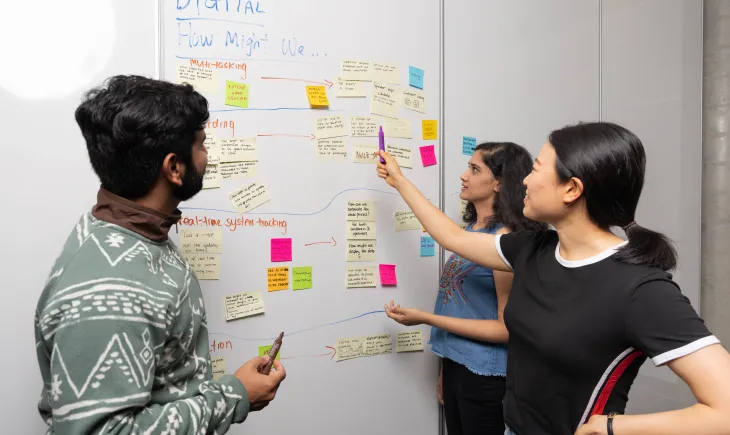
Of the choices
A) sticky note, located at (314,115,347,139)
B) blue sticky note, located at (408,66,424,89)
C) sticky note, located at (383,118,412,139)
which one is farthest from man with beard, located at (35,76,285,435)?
blue sticky note, located at (408,66,424,89)

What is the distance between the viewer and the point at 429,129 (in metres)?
1.94

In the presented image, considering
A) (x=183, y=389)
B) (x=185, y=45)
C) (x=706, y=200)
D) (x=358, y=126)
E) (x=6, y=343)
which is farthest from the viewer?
(x=706, y=200)

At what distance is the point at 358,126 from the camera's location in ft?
5.86

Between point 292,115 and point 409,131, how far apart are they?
1.54 ft

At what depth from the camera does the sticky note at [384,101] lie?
5.95 feet

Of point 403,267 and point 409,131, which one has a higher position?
point 409,131

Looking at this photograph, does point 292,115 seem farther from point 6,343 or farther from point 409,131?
point 6,343

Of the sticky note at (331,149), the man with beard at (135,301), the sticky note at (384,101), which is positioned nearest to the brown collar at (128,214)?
the man with beard at (135,301)

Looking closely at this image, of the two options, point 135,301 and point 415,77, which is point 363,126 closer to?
point 415,77

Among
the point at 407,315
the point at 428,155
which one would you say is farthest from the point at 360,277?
the point at 428,155

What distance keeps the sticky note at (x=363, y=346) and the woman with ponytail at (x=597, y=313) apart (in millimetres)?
654

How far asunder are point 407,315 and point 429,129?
0.73 metres

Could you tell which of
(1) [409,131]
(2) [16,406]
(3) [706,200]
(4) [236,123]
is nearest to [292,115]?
(4) [236,123]

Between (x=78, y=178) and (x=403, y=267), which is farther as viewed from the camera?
(x=403, y=267)
